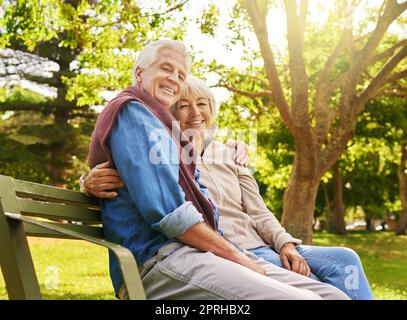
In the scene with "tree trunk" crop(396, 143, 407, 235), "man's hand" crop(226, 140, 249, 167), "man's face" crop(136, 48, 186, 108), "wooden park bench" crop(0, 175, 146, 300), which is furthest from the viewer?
"tree trunk" crop(396, 143, 407, 235)

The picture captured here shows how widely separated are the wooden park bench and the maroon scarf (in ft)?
0.68

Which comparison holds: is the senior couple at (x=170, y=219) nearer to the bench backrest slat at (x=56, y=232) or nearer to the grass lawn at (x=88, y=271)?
the bench backrest slat at (x=56, y=232)

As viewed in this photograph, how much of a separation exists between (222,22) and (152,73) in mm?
10114

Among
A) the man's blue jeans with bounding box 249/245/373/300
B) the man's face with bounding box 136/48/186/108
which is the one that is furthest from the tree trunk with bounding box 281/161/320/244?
the man's face with bounding box 136/48/186/108

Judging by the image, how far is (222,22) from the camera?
1210 cm

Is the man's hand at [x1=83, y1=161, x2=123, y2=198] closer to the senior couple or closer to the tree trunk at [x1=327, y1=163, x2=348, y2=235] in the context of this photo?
the senior couple

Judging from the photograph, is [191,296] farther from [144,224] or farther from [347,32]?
[347,32]

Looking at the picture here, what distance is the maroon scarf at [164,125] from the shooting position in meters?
2.04

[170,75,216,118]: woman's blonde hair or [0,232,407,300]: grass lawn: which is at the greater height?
[170,75,216,118]: woman's blonde hair

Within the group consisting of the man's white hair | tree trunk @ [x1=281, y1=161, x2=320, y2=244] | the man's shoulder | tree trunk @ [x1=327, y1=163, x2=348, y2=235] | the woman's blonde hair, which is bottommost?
tree trunk @ [x1=327, y1=163, x2=348, y2=235]

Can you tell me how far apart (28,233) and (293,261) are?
44.0 inches

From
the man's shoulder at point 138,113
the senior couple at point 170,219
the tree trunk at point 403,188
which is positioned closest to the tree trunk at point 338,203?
the tree trunk at point 403,188

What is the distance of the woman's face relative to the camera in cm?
279
